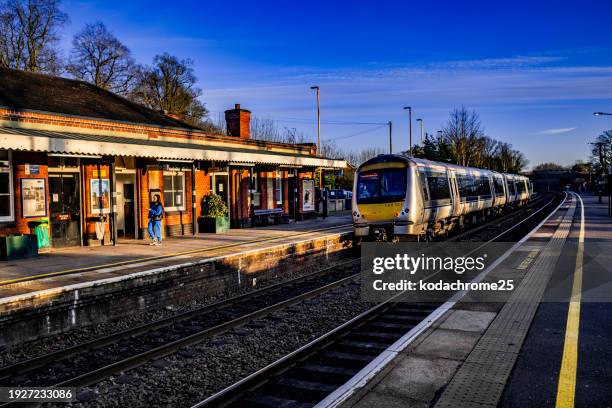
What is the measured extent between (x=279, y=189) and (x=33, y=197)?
39.8 feet

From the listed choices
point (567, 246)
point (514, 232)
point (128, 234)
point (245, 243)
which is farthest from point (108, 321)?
point (514, 232)

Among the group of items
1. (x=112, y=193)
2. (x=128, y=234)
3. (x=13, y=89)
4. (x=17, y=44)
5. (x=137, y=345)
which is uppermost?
(x=17, y=44)

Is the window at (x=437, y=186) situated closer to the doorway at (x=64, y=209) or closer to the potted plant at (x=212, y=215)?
the potted plant at (x=212, y=215)

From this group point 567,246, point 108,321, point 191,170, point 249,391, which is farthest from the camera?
point 191,170

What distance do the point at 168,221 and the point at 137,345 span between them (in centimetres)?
971

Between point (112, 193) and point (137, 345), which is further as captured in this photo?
point (112, 193)

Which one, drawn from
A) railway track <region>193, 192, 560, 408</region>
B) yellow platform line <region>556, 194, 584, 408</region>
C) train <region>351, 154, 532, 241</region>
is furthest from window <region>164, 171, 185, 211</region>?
yellow platform line <region>556, 194, 584, 408</region>

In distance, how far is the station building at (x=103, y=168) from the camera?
1220 centimetres

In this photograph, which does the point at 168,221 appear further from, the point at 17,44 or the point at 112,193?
the point at 17,44

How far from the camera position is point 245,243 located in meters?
14.7

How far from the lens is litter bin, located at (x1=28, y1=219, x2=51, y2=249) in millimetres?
12344

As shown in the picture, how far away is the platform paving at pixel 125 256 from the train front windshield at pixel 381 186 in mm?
2379

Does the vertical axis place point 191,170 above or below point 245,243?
above
